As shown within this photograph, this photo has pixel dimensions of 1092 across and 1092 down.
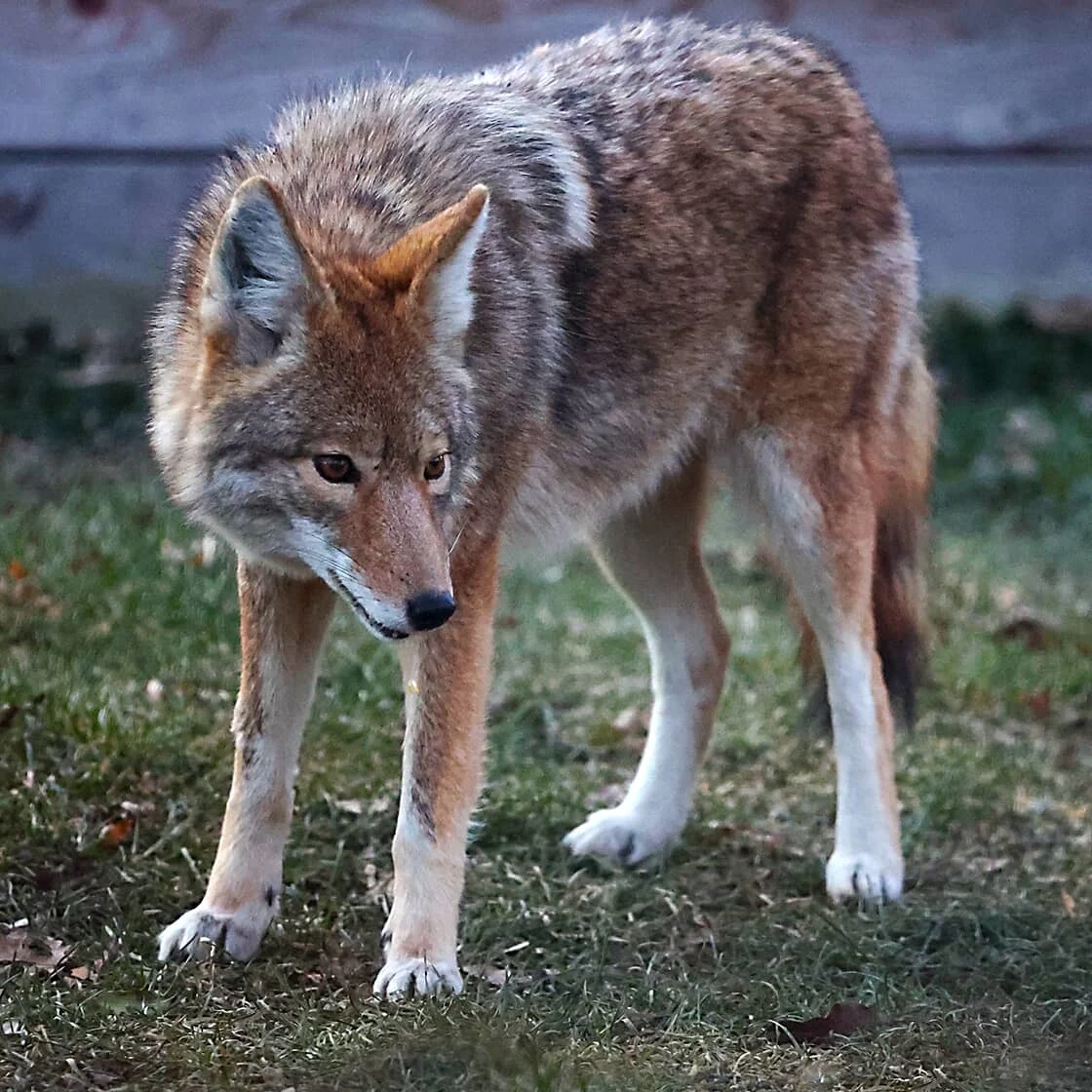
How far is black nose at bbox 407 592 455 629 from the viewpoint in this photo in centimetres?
298

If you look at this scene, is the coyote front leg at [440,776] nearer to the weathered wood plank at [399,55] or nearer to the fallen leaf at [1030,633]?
the fallen leaf at [1030,633]

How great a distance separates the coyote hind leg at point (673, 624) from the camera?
439 cm

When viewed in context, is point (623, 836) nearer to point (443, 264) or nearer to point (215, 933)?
point (215, 933)

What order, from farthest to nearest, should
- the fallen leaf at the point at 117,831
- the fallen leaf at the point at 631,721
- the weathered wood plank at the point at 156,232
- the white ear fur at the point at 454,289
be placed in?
the weathered wood plank at the point at 156,232, the fallen leaf at the point at 631,721, the fallen leaf at the point at 117,831, the white ear fur at the point at 454,289

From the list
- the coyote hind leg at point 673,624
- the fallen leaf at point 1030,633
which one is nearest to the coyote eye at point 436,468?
the coyote hind leg at point 673,624

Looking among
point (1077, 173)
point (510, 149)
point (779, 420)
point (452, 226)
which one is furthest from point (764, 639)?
point (1077, 173)

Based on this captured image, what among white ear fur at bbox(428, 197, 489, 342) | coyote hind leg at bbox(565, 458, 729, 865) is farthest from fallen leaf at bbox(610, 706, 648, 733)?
white ear fur at bbox(428, 197, 489, 342)

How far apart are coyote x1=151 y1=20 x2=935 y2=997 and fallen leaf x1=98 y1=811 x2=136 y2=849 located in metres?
0.36

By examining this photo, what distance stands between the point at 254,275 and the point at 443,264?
365mm

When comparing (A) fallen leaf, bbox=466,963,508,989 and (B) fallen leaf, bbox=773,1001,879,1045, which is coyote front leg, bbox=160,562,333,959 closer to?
(A) fallen leaf, bbox=466,963,508,989

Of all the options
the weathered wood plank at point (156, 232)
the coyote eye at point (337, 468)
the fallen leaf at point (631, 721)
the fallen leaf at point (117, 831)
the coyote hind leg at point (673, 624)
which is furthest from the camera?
the weathered wood plank at point (156, 232)

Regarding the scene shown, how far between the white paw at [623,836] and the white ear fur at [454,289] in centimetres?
151

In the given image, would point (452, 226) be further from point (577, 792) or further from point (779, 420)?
point (577, 792)

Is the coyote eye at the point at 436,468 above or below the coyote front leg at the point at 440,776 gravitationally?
above
